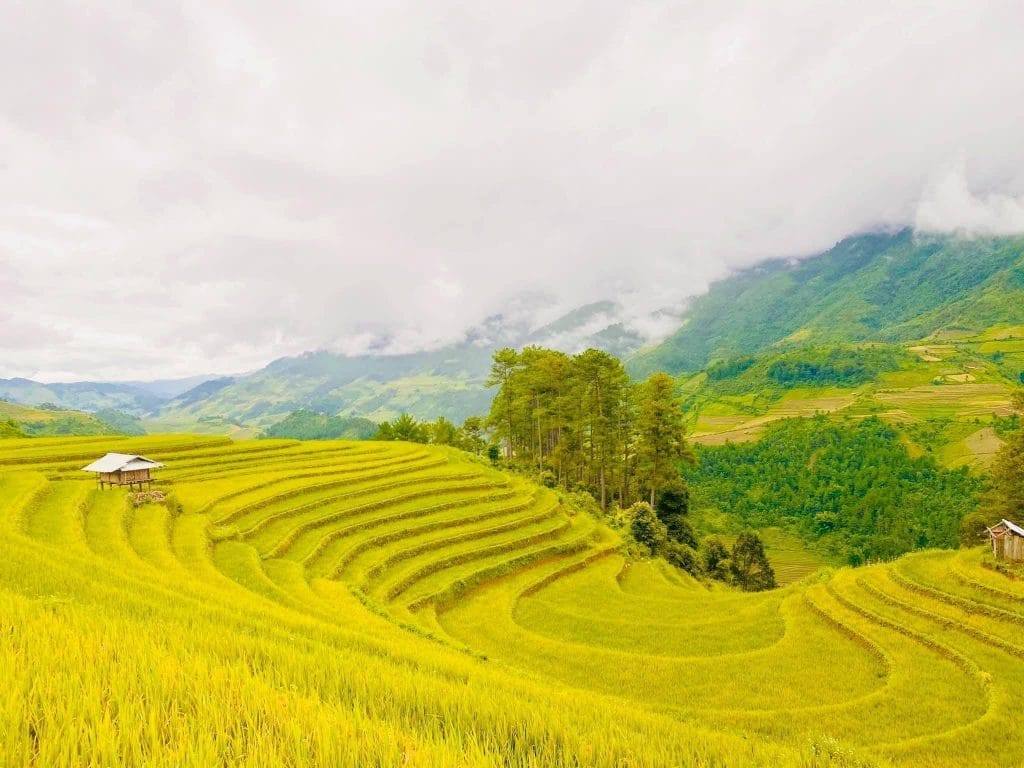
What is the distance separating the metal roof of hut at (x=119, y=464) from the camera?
24406 mm

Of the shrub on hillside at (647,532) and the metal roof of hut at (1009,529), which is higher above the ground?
the metal roof of hut at (1009,529)

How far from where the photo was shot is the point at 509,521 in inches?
1249

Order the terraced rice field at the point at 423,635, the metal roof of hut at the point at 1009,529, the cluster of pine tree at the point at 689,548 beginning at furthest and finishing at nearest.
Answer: the cluster of pine tree at the point at 689,548
the metal roof of hut at the point at 1009,529
the terraced rice field at the point at 423,635

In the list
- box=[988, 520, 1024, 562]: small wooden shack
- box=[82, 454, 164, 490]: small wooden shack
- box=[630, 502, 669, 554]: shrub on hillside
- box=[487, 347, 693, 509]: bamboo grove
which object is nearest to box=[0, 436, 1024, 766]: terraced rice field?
box=[988, 520, 1024, 562]: small wooden shack

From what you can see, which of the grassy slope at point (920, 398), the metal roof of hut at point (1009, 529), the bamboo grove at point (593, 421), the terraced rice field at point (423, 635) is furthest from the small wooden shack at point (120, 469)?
the grassy slope at point (920, 398)

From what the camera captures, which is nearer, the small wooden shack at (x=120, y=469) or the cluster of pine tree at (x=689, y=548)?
the small wooden shack at (x=120, y=469)

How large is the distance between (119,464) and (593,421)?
36.6 m

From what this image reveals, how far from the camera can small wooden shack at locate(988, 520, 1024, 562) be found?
19.1m

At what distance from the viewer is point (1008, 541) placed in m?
19.4

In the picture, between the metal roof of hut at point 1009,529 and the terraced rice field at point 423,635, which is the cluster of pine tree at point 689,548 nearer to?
the terraced rice field at point 423,635

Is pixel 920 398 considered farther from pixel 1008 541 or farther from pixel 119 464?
pixel 119 464

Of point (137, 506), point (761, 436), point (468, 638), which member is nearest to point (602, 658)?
point (468, 638)

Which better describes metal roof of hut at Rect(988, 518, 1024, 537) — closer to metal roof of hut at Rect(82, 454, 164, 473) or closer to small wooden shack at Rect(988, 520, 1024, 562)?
small wooden shack at Rect(988, 520, 1024, 562)

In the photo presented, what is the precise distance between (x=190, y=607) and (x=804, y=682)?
53.0 feet
